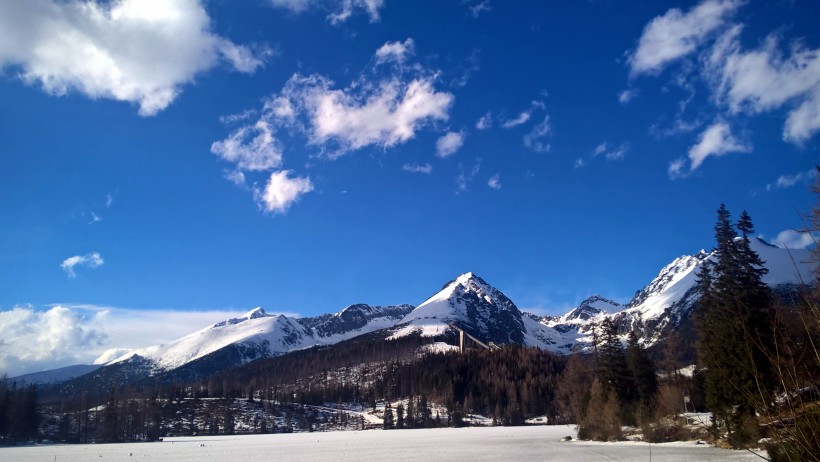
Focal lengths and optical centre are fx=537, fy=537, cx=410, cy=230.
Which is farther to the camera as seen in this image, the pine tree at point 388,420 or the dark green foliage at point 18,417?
the pine tree at point 388,420

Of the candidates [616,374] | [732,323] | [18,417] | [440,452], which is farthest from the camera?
[18,417]

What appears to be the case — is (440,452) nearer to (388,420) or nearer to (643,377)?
(643,377)

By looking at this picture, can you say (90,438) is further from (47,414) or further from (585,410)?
(585,410)

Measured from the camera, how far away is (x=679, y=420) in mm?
50875

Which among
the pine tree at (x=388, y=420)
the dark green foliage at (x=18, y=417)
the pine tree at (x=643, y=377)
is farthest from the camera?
the pine tree at (x=388, y=420)

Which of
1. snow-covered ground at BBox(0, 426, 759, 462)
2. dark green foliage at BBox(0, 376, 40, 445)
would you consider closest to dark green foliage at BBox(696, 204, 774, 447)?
snow-covered ground at BBox(0, 426, 759, 462)

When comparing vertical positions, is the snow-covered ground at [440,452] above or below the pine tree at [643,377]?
below

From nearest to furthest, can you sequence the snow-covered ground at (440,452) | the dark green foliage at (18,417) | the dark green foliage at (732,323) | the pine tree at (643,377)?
the dark green foliage at (732,323)
the snow-covered ground at (440,452)
the pine tree at (643,377)
the dark green foliage at (18,417)

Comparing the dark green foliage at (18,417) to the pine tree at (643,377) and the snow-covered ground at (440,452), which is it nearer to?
the snow-covered ground at (440,452)

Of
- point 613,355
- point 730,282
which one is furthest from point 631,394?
point 730,282

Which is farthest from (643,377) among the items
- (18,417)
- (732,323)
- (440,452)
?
(18,417)

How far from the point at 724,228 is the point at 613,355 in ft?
67.0

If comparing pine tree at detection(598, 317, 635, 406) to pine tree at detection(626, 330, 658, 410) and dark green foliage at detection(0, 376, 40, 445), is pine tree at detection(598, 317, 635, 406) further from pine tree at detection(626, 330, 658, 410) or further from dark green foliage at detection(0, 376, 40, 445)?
dark green foliage at detection(0, 376, 40, 445)

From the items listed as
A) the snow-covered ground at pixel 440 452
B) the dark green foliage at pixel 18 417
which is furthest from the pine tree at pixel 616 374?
the dark green foliage at pixel 18 417
